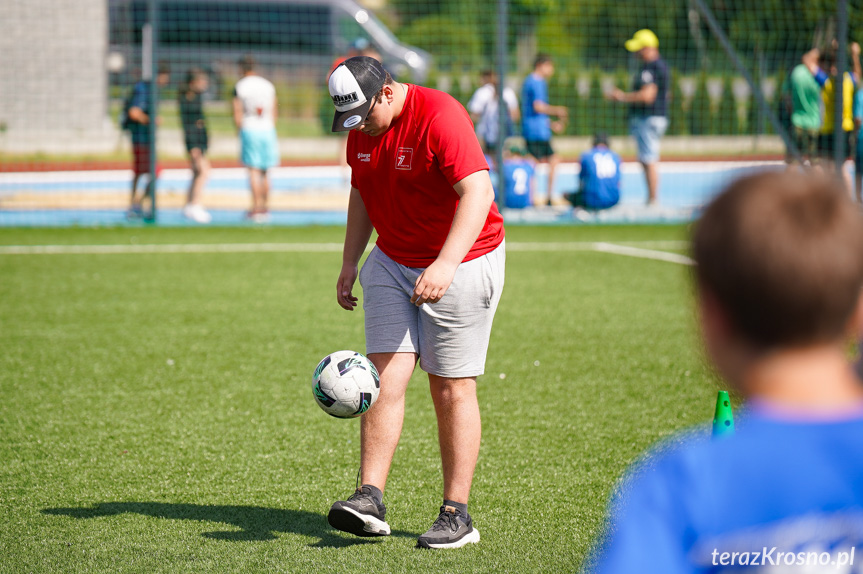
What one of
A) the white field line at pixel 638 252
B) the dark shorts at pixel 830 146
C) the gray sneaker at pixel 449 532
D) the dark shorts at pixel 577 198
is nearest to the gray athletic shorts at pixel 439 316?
the gray sneaker at pixel 449 532

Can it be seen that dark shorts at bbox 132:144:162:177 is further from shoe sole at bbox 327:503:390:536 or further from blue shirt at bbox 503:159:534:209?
shoe sole at bbox 327:503:390:536

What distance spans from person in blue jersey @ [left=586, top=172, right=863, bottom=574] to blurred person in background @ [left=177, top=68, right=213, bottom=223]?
44.0ft

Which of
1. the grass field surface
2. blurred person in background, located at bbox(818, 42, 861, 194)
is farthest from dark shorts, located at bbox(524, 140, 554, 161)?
the grass field surface

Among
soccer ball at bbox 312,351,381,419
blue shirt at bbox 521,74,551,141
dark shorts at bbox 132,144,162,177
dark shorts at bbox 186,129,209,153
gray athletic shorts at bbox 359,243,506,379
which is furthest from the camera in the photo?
blue shirt at bbox 521,74,551,141

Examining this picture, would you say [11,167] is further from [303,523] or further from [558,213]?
[303,523]

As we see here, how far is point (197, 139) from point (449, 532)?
11.6 meters

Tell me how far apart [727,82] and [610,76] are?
221cm

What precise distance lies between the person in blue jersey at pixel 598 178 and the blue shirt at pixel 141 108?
20.4 ft

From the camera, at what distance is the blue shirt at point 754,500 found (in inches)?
43.8

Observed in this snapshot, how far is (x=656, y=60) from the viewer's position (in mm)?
14109

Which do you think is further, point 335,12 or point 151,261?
point 335,12

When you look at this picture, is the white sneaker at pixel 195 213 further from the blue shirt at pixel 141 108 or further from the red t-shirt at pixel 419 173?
the red t-shirt at pixel 419 173

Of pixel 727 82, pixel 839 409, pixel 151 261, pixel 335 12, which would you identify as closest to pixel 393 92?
pixel 839 409

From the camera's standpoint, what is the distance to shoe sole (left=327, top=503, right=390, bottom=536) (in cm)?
338
